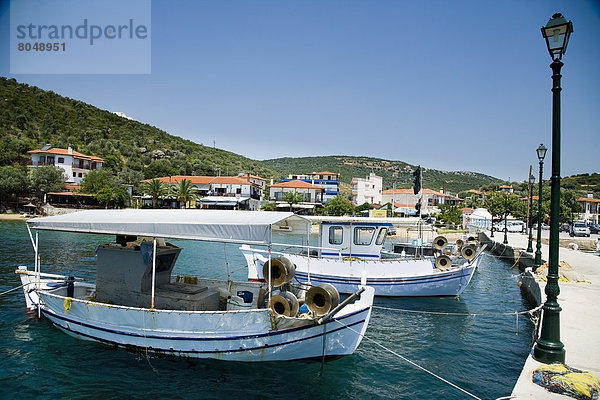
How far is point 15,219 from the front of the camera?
162ft

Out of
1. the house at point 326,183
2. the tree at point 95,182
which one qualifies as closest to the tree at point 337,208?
the house at point 326,183

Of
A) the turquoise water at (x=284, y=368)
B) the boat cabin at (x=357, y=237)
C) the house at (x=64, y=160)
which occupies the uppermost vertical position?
the house at (x=64, y=160)

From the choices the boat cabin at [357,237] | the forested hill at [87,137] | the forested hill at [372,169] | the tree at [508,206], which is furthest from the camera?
the forested hill at [372,169]

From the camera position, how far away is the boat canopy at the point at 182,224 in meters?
8.59

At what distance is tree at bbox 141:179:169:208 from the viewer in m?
61.8

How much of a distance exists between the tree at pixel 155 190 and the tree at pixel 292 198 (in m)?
20.0

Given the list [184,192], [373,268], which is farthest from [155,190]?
[373,268]

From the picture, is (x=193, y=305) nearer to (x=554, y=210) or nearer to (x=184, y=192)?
(x=554, y=210)

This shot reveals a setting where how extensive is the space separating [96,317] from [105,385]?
76.5 inches

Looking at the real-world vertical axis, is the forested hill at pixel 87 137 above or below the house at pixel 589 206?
above

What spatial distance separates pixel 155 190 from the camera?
61781 mm

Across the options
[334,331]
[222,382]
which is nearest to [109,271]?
[222,382]

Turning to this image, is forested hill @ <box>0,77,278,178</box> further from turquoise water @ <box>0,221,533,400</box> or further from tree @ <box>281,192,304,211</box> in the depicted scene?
turquoise water @ <box>0,221,533,400</box>

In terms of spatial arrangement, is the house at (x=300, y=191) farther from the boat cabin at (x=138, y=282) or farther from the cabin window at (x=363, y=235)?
the boat cabin at (x=138, y=282)
